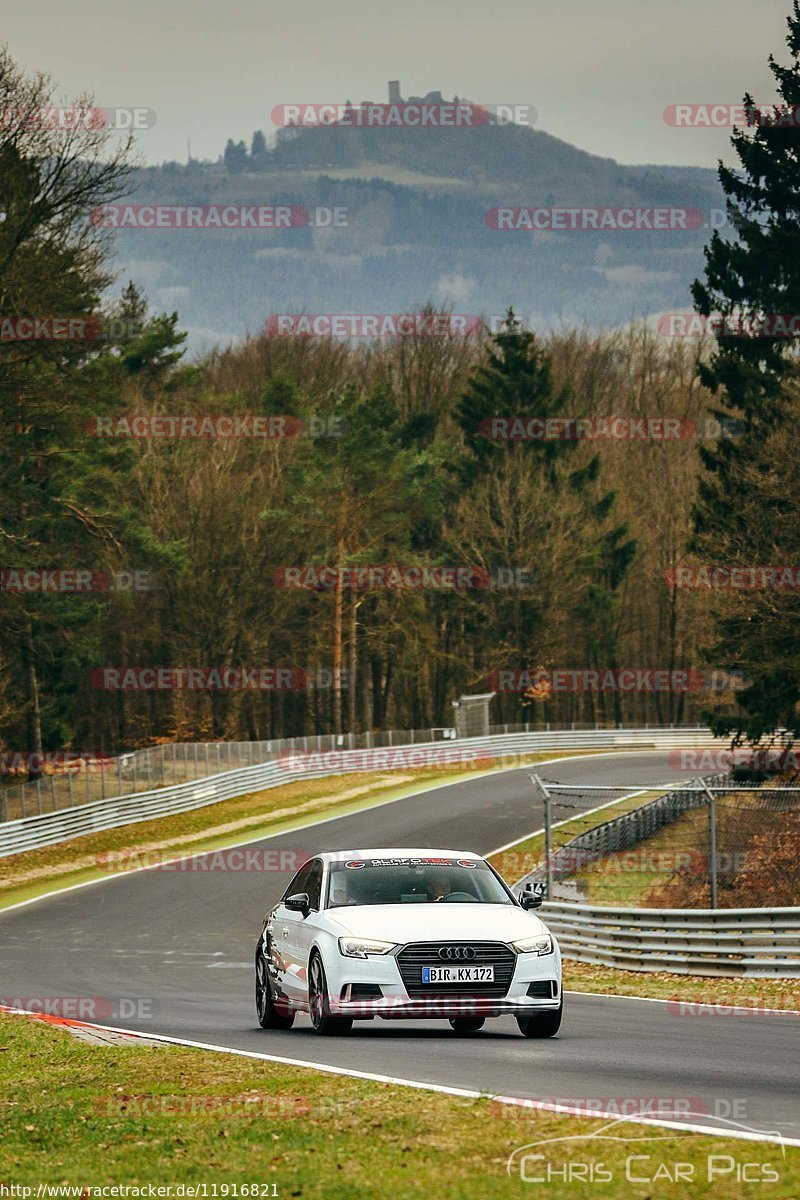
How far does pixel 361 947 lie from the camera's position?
13.2 meters

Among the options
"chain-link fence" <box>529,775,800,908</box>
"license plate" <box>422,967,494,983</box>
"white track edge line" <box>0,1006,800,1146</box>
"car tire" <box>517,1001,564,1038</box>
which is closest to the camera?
"white track edge line" <box>0,1006,800,1146</box>

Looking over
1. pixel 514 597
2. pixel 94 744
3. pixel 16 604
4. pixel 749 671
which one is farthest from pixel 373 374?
pixel 749 671

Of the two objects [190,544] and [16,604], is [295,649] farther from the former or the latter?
[16,604]

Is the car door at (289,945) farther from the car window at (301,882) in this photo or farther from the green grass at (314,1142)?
the green grass at (314,1142)

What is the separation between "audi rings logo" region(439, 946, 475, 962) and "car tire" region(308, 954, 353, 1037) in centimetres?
99

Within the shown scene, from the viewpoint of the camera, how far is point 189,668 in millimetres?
75250

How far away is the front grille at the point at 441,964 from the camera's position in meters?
13.2

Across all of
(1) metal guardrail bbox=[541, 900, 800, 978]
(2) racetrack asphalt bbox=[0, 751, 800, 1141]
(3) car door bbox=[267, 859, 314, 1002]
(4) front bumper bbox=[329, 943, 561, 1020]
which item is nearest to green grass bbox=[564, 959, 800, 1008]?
(1) metal guardrail bbox=[541, 900, 800, 978]

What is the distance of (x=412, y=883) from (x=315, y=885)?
88 centimetres

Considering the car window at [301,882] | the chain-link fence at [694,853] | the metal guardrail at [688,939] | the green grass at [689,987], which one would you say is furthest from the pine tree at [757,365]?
the car window at [301,882]

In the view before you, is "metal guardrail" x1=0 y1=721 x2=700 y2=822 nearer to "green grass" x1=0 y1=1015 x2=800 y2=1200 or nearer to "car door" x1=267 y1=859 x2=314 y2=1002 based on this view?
"car door" x1=267 y1=859 x2=314 y2=1002

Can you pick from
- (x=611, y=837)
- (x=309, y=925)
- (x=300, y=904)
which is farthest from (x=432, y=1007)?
(x=611, y=837)

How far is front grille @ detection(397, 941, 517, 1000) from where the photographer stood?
43.2ft

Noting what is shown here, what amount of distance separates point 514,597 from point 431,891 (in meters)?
65.7
